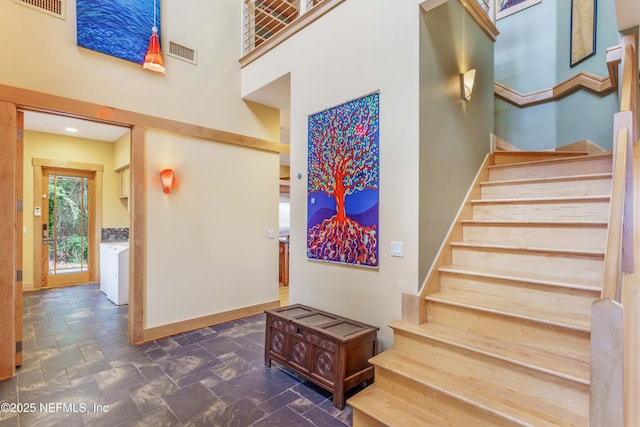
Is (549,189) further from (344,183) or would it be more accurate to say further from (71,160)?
(71,160)

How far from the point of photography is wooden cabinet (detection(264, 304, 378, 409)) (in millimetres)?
2387

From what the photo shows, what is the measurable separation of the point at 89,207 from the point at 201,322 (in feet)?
14.5

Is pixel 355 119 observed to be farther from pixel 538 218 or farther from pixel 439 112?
pixel 538 218

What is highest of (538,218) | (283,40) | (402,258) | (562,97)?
(283,40)

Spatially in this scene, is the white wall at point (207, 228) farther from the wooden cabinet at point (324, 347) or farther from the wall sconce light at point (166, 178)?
the wooden cabinet at point (324, 347)

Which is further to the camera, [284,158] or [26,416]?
[284,158]

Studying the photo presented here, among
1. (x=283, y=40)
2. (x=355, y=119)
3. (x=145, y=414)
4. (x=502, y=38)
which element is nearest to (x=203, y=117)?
(x=283, y=40)

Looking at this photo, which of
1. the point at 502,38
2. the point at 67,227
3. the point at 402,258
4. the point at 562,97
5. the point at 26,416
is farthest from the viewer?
the point at 67,227

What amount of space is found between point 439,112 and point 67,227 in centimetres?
721

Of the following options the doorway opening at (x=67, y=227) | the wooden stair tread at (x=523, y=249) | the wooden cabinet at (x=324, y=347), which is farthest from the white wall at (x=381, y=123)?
the doorway opening at (x=67, y=227)

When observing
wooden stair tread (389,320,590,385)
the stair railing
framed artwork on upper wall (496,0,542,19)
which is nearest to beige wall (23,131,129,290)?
wooden stair tread (389,320,590,385)

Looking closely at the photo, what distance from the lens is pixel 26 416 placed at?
2240mm

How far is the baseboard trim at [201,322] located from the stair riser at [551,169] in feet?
11.7

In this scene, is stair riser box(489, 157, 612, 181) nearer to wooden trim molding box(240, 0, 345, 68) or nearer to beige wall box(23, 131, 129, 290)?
wooden trim molding box(240, 0, 345, 68)
